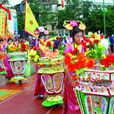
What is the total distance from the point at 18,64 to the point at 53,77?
345 centimetres

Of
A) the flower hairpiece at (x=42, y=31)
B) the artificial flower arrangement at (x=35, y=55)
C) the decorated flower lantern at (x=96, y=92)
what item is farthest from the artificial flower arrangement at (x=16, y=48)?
the decorated flower lantern at (x=96, y=92)

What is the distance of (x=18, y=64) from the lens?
400 inches

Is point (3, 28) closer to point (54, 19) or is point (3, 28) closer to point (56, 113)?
point (56, 113)

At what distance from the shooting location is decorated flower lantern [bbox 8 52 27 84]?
33.1 ft

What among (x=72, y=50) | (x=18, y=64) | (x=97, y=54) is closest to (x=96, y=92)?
(x=97, y=54)

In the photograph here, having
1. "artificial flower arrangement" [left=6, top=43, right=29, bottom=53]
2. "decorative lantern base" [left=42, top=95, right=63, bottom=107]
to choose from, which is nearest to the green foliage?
"artificial flower arrangement" [left=6, top=43, right=29, bottom=53]

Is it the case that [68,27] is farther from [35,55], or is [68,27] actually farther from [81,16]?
[81,16]

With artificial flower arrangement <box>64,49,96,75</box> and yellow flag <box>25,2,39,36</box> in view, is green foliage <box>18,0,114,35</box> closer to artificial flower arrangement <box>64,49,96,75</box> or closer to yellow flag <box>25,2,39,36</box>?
yellow flag <box>25,2,39,36</box>

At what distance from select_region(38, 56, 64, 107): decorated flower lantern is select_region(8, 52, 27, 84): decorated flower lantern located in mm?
3145

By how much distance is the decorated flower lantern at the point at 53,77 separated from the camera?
6.81 meters

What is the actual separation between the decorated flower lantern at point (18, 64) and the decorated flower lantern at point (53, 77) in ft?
10.3

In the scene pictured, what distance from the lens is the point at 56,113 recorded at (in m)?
6.36

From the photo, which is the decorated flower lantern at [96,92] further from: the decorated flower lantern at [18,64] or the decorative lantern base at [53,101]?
the decorated flower lantern at [18,64]

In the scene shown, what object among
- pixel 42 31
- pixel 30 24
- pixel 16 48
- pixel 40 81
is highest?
pixel 30 24
